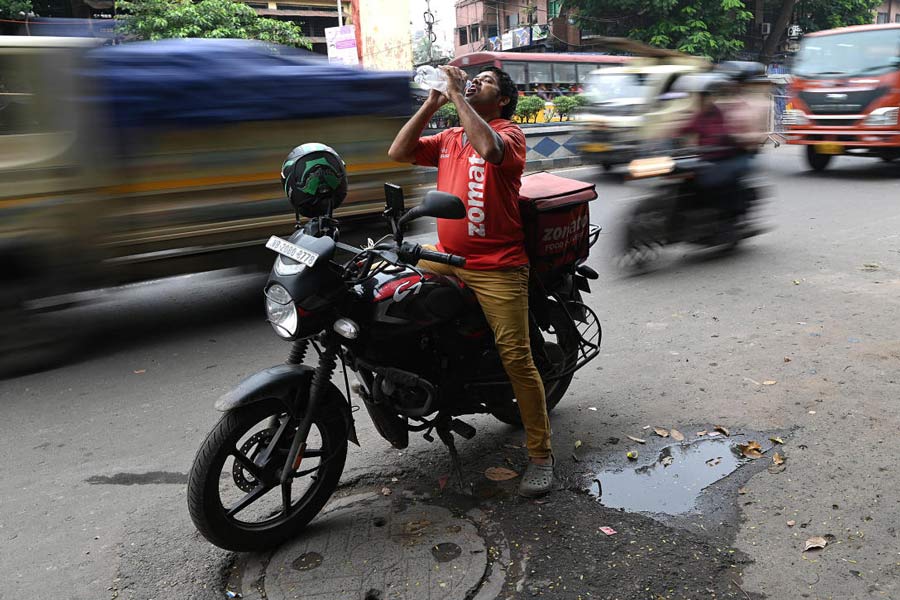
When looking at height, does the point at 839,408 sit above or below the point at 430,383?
below

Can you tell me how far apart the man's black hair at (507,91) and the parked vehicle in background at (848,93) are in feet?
36.1

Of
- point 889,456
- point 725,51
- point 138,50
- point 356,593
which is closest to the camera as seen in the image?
point 356,593

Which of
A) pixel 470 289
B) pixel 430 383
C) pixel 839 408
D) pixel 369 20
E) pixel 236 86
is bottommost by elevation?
pixel 839 408

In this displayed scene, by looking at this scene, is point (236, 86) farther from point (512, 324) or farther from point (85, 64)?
point (512, 324)

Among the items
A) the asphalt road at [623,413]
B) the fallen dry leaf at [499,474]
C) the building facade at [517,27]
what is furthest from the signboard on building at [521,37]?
the fallen dry leaf at [499,474]

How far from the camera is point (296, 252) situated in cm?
261

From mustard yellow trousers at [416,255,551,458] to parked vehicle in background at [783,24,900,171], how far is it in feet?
36.5

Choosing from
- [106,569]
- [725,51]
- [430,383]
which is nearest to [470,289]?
[430,383]

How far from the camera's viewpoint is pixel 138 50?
17.3ft

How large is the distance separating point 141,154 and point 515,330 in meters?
3.29

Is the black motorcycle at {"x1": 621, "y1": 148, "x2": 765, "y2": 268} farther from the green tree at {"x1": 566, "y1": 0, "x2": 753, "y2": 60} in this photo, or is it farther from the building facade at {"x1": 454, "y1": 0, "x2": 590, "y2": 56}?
the building facade at {"x1": 454, "y1": 0, "x2": 590, "y2": 56}

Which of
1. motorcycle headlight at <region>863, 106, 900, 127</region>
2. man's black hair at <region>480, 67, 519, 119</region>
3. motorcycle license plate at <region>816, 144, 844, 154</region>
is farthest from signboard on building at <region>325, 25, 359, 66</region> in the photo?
man's black hair at <region>480, 67, 519, 119</region>

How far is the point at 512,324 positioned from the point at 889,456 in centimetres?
185

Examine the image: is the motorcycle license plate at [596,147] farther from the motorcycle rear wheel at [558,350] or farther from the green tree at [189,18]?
the green tree at [189,18]
